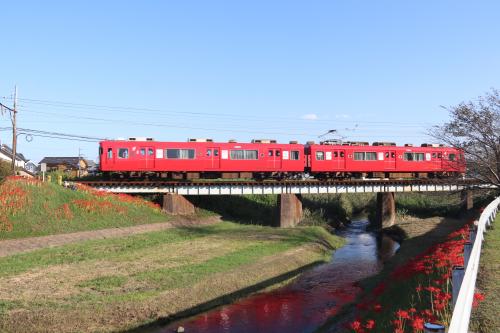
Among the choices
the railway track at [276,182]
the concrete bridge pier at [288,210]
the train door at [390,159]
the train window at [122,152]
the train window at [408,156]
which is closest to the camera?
the railway track at [276,182]

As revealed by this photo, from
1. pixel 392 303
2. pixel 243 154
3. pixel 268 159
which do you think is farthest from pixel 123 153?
pixel 392 303

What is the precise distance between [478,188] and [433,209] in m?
21.5

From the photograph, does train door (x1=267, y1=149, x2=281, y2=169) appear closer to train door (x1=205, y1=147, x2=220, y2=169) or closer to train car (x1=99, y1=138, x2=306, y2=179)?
train car (x1=99, y1=138, x2=306, y2=179)

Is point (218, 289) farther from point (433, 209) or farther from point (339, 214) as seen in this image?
point (433, 209)

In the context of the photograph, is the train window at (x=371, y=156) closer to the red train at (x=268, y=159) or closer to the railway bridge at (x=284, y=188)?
the red train at (x=268, y=159)

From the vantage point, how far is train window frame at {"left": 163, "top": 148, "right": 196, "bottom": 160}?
37.3 m

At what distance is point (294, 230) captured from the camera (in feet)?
114

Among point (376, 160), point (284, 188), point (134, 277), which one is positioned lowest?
point (134, 277)

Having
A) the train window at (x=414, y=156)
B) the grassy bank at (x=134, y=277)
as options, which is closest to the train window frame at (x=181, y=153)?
the grassy bank at (x=134, y=277)

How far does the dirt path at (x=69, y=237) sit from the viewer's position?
69.8ft

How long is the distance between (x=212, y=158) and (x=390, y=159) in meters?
18.1

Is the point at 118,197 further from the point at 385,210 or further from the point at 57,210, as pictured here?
the point at 385,210

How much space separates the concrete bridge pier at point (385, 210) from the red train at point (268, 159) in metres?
2.37

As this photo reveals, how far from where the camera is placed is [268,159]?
40.2m
